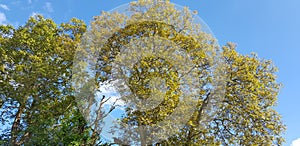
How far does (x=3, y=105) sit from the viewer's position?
17250 millimetres

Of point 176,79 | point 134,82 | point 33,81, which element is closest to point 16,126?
point 33,81

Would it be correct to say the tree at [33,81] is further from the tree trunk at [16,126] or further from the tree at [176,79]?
the tree at [176,79]

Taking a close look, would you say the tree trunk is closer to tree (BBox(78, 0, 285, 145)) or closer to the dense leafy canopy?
the dense leafy canopy

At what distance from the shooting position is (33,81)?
54.6 ft

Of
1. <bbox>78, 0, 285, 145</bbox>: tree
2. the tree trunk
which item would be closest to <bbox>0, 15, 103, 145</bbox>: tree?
the tree trunk

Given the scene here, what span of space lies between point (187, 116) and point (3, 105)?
1103 cm

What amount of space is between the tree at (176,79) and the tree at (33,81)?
4.74 metres

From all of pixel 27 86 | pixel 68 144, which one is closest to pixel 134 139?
pixel 68 144

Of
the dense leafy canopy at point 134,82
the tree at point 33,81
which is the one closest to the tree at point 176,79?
the dense leafy canopy at point 134,82

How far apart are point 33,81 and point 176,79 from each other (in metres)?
8.78

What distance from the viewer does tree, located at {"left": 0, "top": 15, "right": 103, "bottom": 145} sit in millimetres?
15906

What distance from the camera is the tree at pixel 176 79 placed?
11133 millimetres

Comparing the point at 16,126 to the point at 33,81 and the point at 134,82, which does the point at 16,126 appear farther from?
the point at 134,82

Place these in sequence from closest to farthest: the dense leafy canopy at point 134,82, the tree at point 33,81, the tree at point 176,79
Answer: the tree at point 176,79 < the dense leafy canopy at point 134,82 < the tree at point 33,81
